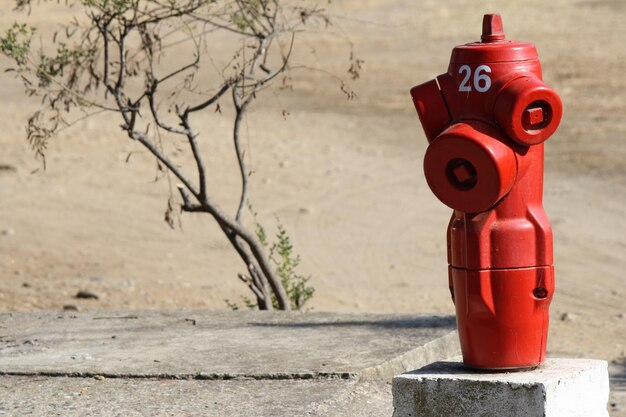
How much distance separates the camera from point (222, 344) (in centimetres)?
476

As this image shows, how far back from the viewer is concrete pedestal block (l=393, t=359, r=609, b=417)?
3203 millimetres

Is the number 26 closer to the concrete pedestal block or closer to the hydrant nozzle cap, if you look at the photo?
the hydrant nozzle cap

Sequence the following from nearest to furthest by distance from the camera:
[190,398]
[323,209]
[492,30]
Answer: [492,30]
[190,398]
[323,209]

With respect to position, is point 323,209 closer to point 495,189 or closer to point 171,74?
point 171,74

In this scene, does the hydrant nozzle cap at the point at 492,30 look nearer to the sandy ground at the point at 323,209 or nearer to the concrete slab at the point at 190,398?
the concrete slab at the point at 190,398

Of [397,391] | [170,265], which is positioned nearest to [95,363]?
[397,391]

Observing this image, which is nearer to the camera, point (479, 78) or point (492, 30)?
point (479, 78)

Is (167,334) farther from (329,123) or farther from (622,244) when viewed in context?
(329,123)

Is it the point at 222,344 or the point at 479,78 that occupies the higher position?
the point at 479,78

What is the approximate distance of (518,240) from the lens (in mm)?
3285

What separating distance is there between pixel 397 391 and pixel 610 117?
10.4 m

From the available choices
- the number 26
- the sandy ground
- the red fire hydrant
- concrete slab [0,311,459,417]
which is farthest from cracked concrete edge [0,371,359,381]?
the sandy ground

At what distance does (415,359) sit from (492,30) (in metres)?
1.62

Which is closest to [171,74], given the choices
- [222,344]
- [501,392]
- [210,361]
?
[222,344]
